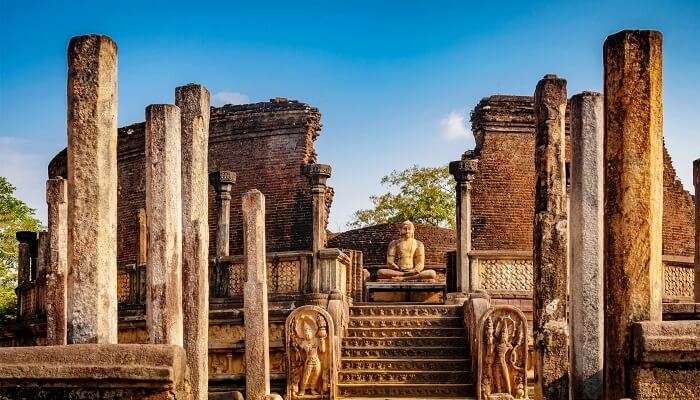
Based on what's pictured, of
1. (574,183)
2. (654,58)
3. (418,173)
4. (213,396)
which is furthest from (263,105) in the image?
(654,58)

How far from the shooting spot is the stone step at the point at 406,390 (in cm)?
1440

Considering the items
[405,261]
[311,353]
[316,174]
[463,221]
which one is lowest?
[311,353]

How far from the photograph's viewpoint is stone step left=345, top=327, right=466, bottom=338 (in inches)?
631

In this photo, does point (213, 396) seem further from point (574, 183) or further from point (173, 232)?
point (574, 183)

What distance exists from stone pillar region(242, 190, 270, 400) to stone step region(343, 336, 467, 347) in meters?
3.01

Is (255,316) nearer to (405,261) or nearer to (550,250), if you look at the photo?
(550,250)

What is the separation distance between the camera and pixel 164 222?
9852 millimetres

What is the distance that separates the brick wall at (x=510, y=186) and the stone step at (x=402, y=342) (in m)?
9.46

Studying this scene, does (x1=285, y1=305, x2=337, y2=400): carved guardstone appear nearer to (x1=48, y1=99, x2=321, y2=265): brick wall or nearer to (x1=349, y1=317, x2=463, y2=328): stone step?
(x1=349, y1=317, x2=463, y2=328): stone step

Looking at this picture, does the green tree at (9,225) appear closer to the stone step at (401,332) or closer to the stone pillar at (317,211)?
the stone pillar at (317,211)

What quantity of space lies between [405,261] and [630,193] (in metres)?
13.8

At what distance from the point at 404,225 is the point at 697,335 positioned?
48.5ft

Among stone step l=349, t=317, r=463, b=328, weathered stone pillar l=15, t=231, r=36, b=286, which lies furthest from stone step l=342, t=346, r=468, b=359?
weathered stone pillar l=15, t=231, r=36, b=286

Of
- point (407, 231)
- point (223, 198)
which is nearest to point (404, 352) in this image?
point (407, 231)
